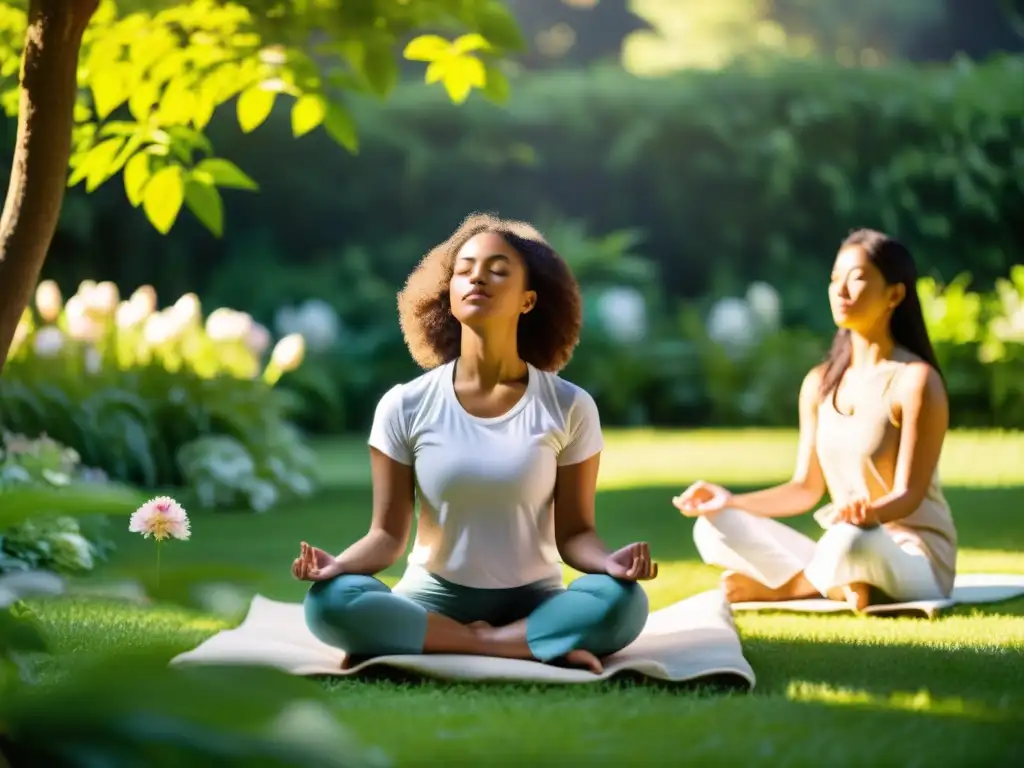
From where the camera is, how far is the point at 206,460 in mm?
6273

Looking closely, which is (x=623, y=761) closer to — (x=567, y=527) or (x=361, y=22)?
(x=567, y=527)

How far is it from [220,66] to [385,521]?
1272mm

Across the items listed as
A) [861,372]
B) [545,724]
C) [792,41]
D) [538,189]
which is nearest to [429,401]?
[545,724]

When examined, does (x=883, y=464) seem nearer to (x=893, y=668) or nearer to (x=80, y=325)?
(x=893, y=668)

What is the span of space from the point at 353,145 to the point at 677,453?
5.09 m

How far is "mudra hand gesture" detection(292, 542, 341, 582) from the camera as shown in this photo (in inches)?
113

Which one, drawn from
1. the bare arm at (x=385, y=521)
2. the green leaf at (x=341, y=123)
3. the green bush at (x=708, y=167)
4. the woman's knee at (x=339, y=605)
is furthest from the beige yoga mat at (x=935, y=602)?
the green bush at (x=708, y=167)

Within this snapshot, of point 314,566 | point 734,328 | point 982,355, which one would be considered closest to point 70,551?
point 314,566

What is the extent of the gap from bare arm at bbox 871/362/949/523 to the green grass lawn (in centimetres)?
29

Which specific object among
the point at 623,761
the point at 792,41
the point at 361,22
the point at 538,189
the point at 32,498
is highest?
the point at 792,41

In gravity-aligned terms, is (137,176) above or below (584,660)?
above

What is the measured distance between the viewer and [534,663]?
301 centimetres

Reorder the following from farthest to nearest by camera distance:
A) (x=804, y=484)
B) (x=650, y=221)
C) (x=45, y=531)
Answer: (x=650, y=221) < (x=45, y=531) < (x=804, y=484)

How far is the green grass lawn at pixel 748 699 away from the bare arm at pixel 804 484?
33cm
